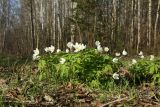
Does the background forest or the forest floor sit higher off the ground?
the background forest

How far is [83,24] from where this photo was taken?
87.2 feet

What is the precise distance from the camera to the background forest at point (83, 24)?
27766mm

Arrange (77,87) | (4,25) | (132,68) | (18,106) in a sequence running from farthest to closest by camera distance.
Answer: (4,25) → (132,68) → (77,87) → (18,106)

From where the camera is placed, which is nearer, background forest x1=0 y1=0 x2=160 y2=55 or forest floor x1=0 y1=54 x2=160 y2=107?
forest floor x1=0 y1=54 x2=160 y2=107

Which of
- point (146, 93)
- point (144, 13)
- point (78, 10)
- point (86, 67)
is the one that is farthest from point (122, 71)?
point (144, 13)

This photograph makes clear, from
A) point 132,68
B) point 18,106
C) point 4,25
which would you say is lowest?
point 18,106

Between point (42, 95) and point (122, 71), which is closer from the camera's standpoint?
point (42, 95)

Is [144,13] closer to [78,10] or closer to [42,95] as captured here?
[78,10]

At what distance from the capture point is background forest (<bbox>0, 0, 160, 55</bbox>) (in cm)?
2777

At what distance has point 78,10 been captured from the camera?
26344mm

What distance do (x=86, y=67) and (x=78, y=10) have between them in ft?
68.5

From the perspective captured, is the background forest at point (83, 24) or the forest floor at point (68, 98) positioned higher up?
the background forest at point (83, 24)

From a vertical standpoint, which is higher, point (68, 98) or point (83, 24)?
point (83, 24)

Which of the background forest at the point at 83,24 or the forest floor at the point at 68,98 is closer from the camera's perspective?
the forest floor at the point at 68,98
